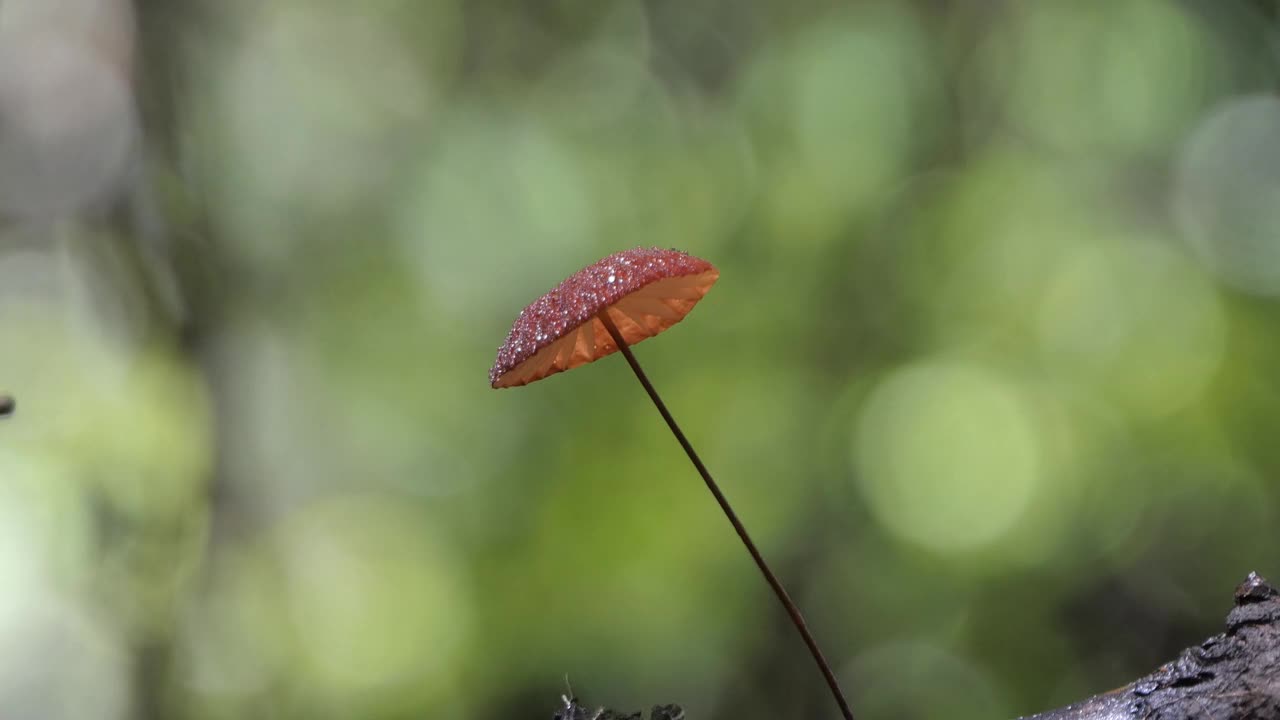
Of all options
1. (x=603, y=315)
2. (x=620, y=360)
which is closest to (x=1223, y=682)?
(x=603, y=315)

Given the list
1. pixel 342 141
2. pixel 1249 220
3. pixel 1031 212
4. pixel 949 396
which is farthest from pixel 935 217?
pixel 342 141

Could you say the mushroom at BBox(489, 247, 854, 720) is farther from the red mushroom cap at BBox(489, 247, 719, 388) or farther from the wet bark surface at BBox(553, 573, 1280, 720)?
the wet bark surface at BBox(553, 573, 1280, 720)

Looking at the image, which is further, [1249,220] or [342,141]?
[342,141]

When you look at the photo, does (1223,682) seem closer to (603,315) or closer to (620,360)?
(603,315)

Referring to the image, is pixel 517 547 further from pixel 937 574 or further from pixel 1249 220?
pixel 1249 220

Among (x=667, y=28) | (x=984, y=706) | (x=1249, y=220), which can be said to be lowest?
(x=984, y=706)

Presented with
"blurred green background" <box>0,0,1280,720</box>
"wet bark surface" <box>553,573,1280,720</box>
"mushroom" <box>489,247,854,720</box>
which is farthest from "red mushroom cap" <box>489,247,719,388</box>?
"blurred green background" <box>0,0,1280,720</box>
